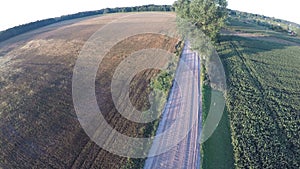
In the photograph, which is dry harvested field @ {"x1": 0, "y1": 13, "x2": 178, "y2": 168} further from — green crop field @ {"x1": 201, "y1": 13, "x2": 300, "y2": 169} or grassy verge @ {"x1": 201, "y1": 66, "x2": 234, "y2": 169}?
green crop field @ {"x1": 201, "y1": 13, "x2": 300, "y2": 169}

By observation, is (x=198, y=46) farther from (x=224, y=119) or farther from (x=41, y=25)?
(x=41, y=25)

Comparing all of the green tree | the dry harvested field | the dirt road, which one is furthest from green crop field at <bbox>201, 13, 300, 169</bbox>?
the dry harvested field

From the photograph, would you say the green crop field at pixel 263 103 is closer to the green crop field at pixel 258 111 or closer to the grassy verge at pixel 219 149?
the green crop field at pixel 258 111

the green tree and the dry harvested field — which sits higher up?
the green tree

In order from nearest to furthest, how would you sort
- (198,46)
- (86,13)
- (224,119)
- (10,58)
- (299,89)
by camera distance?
(224,119) → (299,89) → (198,46) → (10,58) → (86,13)

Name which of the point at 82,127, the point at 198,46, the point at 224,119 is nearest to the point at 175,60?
the point at 198,46

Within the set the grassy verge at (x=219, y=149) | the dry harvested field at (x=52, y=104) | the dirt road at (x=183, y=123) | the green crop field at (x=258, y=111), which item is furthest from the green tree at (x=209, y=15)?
the grassy verge at (x=219, y=149)

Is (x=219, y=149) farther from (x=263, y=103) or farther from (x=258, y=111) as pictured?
(x=263, y=103)
